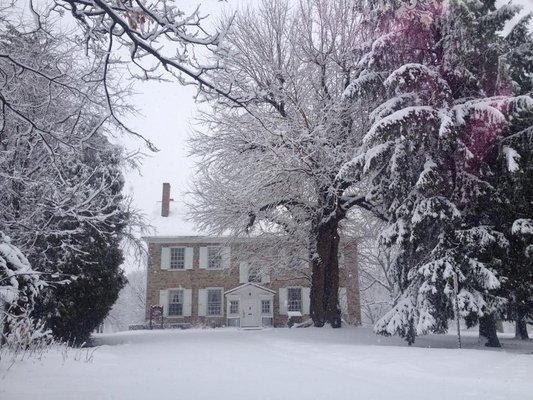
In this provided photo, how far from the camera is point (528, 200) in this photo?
33.2 ft

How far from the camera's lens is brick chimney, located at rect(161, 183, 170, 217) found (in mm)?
33219

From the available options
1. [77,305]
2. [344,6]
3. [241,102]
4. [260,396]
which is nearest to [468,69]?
[344,6]

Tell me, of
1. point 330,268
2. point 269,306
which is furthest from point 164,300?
point 330,268

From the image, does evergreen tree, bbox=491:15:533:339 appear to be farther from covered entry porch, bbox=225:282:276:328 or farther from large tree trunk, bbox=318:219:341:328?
covered entry porch, bbox=225:282:276:328

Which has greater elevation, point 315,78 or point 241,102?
point 315,78

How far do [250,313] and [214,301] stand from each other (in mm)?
2889

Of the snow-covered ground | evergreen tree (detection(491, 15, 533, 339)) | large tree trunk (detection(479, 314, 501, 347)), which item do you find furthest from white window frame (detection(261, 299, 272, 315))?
the snow-covered ground

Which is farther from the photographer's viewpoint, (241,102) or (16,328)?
(16,328)

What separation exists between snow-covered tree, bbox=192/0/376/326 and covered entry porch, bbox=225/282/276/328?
13.7m

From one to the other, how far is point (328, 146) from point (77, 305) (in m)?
9.03

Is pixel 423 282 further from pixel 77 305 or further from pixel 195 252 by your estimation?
pixel 195 252

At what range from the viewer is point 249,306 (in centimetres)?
2966

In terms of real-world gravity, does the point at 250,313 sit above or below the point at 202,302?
below

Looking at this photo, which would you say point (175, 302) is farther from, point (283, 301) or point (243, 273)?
point (283, 301)
